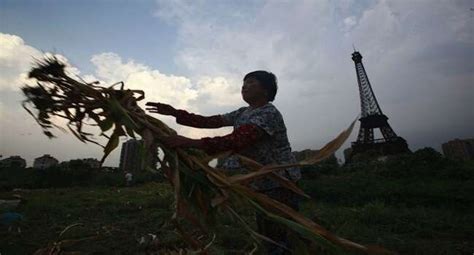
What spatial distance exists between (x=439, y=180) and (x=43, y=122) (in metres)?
15.9

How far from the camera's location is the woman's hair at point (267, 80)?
7.38 feet

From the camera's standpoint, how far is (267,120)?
1.99 m

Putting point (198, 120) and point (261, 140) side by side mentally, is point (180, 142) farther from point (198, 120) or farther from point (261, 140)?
point (198, 120)

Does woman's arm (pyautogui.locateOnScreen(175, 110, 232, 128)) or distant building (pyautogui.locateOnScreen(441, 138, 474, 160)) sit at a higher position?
distant building (pyautogui.locateOnScreen(441, 138, 474, 160))

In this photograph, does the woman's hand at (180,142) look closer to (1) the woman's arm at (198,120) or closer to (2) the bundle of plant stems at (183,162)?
(2) the bundle of plant stems at (183,162)

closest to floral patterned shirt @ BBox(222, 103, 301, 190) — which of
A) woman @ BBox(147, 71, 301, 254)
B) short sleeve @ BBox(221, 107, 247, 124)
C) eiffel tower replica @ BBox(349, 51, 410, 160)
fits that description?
woman @ BBox(147, 71, 301, 254)

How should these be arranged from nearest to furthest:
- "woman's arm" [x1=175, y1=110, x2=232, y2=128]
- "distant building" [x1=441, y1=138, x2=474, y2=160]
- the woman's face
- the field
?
the woman's face → "woman's arm" [x1=175, y1=110, x2=232, y2=128] → the field → "distant building" [x1=441, y1=138, x2=474, y2=160]

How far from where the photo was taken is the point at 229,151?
5.56 feet

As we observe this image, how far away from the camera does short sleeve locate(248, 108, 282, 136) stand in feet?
6.41

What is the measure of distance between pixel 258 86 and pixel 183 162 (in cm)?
82

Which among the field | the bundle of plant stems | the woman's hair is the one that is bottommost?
the field

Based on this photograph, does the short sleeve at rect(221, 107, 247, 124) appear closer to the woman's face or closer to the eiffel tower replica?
the woman's face

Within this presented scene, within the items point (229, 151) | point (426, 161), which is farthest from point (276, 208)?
point (426, 161)

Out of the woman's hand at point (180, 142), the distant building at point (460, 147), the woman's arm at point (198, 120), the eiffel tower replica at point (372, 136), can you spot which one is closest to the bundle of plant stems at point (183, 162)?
the woman's hand at point (180, 142)
